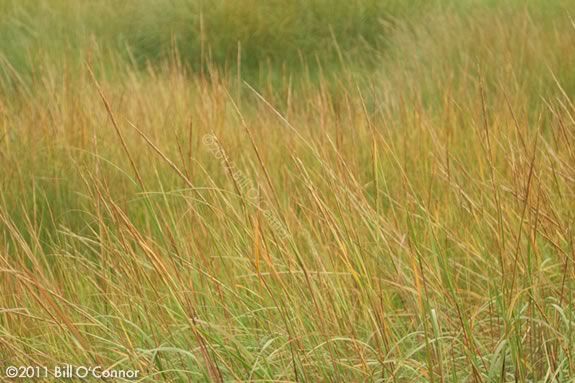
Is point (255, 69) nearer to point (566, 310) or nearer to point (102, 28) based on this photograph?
point (102, 28)

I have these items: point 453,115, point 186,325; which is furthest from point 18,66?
point 186,325

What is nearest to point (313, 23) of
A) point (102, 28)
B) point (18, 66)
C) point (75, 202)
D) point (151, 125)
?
point (102, 28)

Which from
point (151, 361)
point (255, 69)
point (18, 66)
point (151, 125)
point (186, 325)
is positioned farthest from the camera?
point (255, 69)

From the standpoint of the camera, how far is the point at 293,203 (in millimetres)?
3115

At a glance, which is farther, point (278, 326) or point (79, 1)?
point (79, 1)

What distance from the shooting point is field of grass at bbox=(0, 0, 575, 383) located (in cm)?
186

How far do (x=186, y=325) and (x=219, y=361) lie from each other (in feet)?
0.33

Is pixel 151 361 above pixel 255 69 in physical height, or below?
above

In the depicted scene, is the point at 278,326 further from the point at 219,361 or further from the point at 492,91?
the point at 492,91

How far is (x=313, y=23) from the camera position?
6734 millimetres

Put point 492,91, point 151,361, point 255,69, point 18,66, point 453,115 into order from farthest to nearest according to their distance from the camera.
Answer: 1. point 255,69
2. point 18,66
3. point 492,91
4. point 453,115
5. point 151,361

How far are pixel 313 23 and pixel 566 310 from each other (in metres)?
4.98

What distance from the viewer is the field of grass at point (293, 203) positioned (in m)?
1.86

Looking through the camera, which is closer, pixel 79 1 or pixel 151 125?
pixel 151 125
